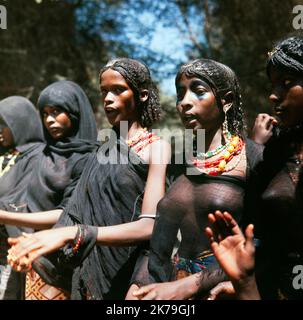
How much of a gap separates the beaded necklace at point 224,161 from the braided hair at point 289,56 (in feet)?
1.28

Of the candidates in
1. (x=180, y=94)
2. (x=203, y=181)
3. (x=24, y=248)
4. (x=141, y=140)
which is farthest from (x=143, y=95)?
(x=24, y=248)

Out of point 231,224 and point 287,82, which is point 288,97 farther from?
→ point 231,224

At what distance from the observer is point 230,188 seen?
2600 millimetres

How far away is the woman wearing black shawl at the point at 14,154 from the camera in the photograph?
4172 mm

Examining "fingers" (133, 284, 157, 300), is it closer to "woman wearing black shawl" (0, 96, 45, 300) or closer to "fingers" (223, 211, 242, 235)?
"fingers" (223, 211, 242, 235)

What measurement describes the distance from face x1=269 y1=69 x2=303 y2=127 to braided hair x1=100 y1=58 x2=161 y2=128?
0.90 metres

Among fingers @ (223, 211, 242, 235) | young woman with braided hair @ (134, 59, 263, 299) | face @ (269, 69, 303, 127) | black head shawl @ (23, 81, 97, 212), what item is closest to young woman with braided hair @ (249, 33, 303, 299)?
face @ (269, 69, 303, 127)

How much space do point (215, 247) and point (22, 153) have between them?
8.45 feet

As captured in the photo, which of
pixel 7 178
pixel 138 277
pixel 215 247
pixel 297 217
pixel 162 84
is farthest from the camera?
pixel 162 84

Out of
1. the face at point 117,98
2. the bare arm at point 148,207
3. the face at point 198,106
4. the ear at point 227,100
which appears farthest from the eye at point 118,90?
the ear at point 227,100

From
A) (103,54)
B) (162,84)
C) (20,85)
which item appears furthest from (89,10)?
(162,84)

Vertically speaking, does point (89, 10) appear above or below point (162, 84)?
above
